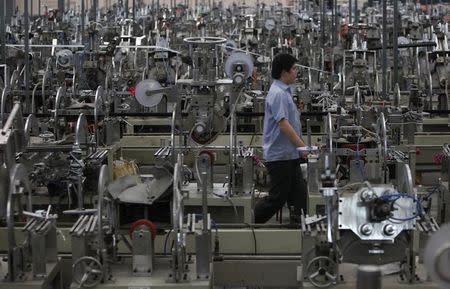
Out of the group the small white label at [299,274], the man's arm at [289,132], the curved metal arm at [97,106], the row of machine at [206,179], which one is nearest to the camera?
the row of machine at [206,179]

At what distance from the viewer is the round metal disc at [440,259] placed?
3.54 metres

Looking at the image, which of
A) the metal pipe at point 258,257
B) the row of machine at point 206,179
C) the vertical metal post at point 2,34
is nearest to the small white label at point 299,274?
the row of machine at point 206,179

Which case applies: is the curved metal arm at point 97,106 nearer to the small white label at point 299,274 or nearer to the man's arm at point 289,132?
the man's arm at point 289,132

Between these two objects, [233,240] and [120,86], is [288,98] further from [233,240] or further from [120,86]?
[120,86]

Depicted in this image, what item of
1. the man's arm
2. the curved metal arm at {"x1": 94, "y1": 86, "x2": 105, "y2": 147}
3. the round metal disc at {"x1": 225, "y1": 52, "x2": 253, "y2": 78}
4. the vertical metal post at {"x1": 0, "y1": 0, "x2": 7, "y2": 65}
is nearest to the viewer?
the man's arm

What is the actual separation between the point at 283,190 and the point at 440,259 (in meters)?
2.72

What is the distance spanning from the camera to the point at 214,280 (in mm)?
4902

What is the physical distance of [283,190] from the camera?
622 centimetres

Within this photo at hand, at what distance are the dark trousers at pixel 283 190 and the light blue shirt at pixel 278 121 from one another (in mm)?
64

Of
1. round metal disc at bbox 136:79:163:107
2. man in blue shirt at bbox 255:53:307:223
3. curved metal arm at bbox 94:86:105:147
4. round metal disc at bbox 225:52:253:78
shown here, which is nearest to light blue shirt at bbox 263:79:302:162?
man in blue shirt at bbox 255:53:307:223

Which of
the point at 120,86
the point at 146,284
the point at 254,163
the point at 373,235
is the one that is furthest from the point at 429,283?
the point at 120,86

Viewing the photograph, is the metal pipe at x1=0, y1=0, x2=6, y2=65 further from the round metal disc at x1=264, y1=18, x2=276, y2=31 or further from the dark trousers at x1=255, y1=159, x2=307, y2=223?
the round metal disc at x1=264, y1=18, x2=276, y2=31

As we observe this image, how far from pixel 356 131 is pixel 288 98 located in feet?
4.17

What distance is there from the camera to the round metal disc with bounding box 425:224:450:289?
354cm
